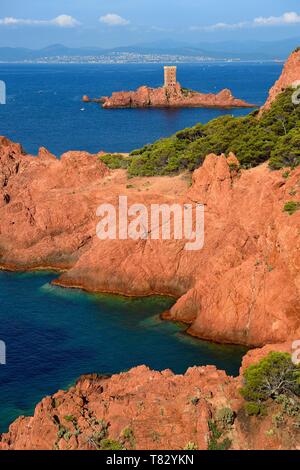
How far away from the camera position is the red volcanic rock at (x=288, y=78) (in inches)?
2704

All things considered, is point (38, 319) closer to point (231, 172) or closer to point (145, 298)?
point (145, 298)

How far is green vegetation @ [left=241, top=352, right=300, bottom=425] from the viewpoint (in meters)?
25.4

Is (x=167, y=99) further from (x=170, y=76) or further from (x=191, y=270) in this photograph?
(x=191, y=270)

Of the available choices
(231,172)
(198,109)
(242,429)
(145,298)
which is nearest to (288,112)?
(231,172)

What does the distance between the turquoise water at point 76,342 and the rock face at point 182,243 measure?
1.61 meters

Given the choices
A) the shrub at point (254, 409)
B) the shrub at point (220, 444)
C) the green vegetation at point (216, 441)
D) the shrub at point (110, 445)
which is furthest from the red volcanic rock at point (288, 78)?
the shrub at point (110, 445)

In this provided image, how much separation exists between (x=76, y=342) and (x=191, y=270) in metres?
11.3

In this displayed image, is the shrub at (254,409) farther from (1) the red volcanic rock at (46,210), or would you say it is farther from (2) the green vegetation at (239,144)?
(1) the red volcanic rock at (46,210)

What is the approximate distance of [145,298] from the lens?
152 ft

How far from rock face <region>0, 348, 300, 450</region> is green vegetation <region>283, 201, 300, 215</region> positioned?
14680 millimetres

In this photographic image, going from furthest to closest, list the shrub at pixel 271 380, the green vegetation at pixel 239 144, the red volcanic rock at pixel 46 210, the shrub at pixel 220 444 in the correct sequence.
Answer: the red volcanic rock at pixel 46 210 < the green vegetation at pixel 239 144 < the shrub at pixel 271 380 < the shrub at pixel 220 444

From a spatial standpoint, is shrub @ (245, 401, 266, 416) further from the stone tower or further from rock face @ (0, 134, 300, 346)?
the stone tower

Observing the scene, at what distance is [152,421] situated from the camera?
25.5 m

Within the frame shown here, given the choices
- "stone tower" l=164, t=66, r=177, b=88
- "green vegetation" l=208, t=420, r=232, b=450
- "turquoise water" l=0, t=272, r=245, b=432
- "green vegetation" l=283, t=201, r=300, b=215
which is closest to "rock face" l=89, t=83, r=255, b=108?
"stone tower" l=164, t=66, r=177, b=88
